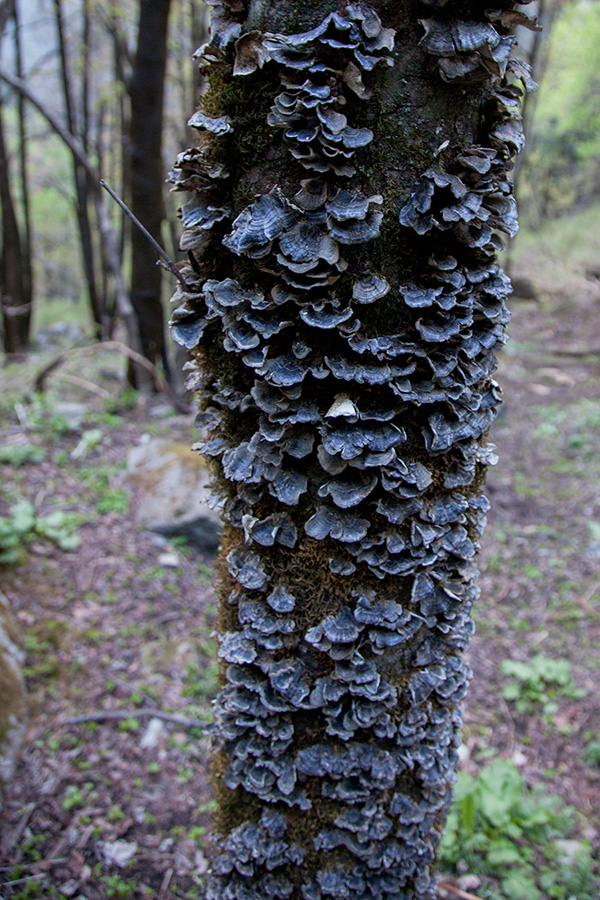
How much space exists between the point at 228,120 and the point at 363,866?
204 cm

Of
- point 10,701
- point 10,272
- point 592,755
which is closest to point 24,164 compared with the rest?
point 10,272

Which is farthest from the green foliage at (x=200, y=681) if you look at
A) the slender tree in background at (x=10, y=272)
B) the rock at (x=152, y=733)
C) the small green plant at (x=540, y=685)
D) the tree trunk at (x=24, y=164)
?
the tree trunk at (x=24, y=164)

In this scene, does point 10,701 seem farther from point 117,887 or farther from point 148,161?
point 148,161

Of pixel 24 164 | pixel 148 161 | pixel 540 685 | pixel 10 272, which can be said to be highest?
pixel 148 161

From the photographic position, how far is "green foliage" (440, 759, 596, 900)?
8.21 ft

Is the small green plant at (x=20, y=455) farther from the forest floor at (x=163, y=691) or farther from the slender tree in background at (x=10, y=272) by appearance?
the slender tree in background at (x=10, y=272)

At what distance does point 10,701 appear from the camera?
2939 millimetres

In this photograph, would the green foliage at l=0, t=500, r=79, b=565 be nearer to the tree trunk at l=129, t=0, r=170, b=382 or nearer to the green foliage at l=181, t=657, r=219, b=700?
the green foliage at l=181, t=657, r=219, b=700

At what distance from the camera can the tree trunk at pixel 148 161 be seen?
5883mm

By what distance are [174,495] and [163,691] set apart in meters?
1.64

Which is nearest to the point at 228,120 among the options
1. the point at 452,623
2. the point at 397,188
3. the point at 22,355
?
the point at 397,188

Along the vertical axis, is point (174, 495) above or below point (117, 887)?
above

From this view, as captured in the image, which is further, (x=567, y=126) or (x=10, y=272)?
(x=567, y=126)

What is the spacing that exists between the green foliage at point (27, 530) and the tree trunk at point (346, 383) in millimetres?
2686
